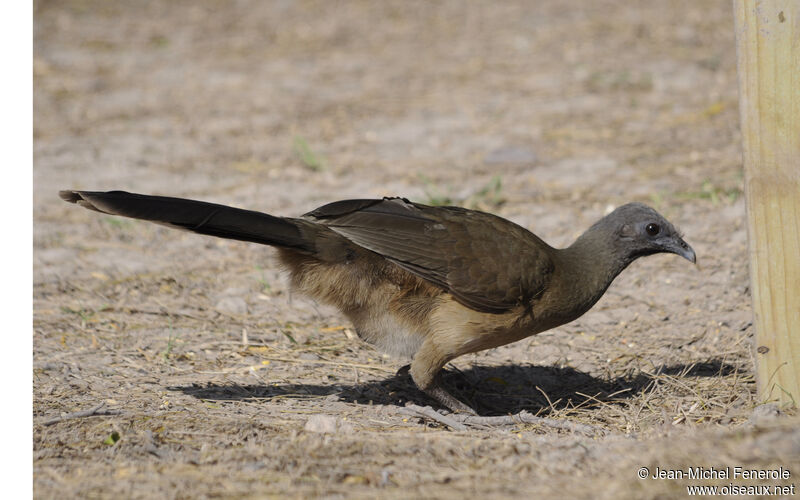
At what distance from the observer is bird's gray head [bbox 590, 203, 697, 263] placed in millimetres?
4707

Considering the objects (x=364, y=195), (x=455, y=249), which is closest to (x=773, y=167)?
(x=455, y=249)

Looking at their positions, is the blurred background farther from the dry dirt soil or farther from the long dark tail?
the long dark tail

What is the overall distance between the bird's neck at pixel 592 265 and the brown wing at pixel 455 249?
0.54ft

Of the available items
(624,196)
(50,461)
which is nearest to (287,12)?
(624,196)

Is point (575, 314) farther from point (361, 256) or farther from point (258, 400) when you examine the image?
point (258, 400)

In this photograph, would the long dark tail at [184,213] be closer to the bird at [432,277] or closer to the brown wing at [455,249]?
the bird at [432,277]

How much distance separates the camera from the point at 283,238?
4242mm

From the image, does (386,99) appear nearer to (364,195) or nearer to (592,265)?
(364,195)

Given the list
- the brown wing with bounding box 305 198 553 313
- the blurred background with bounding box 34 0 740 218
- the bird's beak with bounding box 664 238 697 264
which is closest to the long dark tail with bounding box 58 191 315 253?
the brown wing with bounding box 305 198 553 313

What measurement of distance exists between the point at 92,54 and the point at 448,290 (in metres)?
9.05

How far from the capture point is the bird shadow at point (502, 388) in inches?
179

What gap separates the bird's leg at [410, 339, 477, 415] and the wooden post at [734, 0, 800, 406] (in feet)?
5.08

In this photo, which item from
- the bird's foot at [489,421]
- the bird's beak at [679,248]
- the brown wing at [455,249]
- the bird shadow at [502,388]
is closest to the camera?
the bird's foot at [489,421]

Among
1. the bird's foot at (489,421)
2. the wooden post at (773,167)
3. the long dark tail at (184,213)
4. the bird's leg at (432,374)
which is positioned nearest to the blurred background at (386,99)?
the bird's leg at (432,374)
